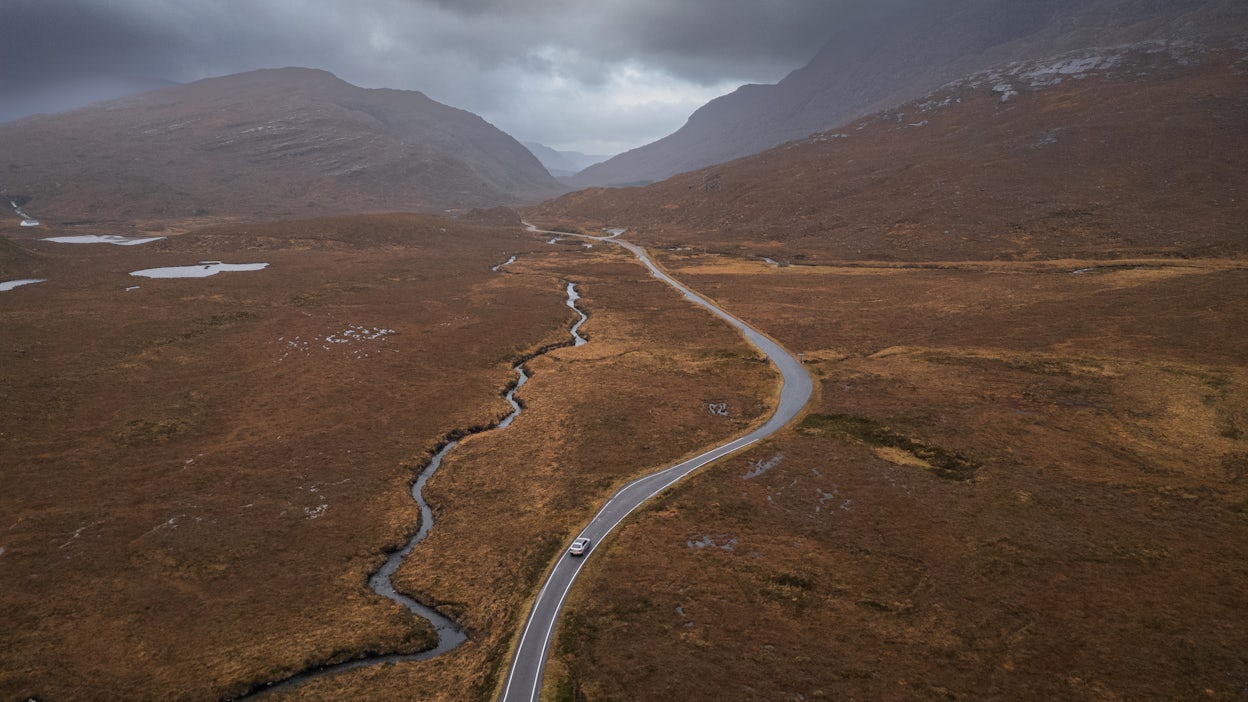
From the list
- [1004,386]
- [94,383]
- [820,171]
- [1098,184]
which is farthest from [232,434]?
[820,171]

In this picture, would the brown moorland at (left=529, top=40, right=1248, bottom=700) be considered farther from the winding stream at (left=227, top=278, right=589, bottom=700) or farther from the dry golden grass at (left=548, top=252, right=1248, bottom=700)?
the winding stream at (left=227, top=278, right=589, bottom=700)

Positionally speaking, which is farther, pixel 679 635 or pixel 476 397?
pixel 476 397

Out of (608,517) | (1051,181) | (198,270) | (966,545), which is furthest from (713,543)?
(1051,181)

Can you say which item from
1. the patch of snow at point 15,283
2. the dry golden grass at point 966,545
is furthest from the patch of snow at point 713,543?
the patch of snow at point 15,283

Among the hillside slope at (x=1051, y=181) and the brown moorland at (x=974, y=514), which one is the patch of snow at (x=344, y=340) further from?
the hillside slope at (x=1051, y=181)

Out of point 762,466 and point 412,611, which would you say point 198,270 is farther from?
point 762,466

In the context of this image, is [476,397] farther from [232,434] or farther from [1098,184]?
[1098,184]
